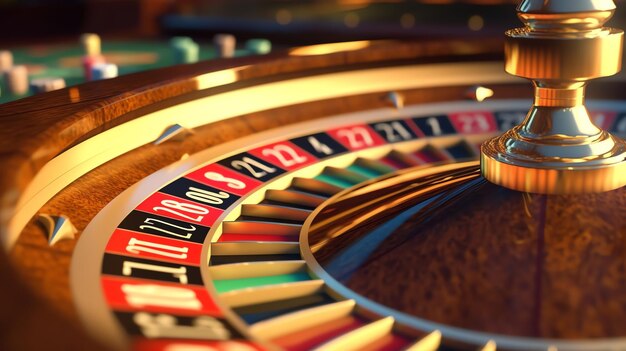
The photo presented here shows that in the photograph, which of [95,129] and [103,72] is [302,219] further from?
[103,72]

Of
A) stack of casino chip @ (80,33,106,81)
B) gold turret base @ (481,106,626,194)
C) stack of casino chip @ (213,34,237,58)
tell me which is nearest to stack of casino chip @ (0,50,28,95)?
stack of casino chip @ (80,33,106,81)

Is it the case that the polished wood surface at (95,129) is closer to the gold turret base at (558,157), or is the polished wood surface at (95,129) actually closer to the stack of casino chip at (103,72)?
the stack of casino chip at (103,72)

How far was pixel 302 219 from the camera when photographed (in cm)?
200

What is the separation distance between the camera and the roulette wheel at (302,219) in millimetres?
1342

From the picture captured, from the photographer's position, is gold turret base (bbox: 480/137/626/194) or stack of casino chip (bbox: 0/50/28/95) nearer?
gold turret base (bbox: 480/137/626/194)

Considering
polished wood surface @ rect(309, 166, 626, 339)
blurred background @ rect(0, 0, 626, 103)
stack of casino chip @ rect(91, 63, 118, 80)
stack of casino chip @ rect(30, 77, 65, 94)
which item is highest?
blurred background @ rect(0, 0, 626, 103)

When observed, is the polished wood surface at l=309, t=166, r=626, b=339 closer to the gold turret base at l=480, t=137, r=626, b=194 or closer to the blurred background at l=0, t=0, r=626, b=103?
the gold turret base at l=480, t=137, r=626, b=194

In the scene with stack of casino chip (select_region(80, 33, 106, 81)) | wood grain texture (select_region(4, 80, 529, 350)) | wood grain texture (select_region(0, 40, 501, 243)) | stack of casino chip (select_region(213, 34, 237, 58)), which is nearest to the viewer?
wood grain texture (select_region(4, 80, 529, 350))

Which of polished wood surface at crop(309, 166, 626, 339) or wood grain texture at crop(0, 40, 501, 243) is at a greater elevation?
wood grain texture at crop(0, 40, 501, 243)

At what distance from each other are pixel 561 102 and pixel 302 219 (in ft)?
2.28

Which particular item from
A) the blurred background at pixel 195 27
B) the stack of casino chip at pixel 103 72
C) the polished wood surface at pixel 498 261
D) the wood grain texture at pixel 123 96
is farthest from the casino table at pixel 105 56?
the polished wood surface at pixel 498 261

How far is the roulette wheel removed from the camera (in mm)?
1342

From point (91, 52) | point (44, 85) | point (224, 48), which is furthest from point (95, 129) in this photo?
point (91, 52)

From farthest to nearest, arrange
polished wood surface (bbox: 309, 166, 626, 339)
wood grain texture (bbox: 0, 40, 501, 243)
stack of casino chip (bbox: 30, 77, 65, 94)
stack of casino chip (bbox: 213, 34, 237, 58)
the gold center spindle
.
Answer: stack of casino chip (bbox: 213, 34, 237, 58), stack of casino chip (bbox: 30, 77, 65, 94), the gold center spindle, wood grain texture (bbox: 0, 40, 501, 243), polished wood surface (bbox: 309, 166, 626, 339)
